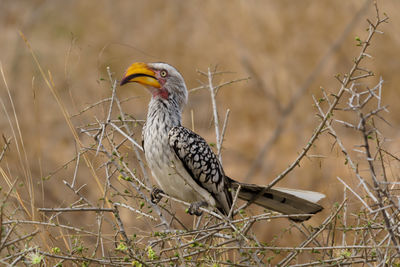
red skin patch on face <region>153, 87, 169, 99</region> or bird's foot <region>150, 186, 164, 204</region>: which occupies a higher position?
red skin patch on face <region>153, 87, 169, 99</region>

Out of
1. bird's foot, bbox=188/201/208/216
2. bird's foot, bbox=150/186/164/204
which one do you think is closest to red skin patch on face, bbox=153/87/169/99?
bird's foot, bbox=150/186/164/204

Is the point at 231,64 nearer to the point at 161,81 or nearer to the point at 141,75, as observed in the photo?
the point at 161,81

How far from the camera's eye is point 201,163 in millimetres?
3189

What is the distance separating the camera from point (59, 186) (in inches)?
244

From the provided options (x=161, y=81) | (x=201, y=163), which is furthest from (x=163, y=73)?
(x=201, y=163)

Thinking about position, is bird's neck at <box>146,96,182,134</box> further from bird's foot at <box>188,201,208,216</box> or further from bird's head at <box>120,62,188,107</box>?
bird's foot at <box>188,201,208,216</box>

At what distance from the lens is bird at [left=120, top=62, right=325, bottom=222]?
3.09m

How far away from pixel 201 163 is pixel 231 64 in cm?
423

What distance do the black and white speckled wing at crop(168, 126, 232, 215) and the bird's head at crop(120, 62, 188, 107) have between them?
11.7 inches

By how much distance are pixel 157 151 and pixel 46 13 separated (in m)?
6.41

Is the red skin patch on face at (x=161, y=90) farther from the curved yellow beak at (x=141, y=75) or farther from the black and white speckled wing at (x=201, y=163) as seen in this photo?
the black and white speckled wing at (x=201, y=163)

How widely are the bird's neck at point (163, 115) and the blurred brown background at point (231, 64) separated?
2634 mm

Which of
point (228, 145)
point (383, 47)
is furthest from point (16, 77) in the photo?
point (383, 47)

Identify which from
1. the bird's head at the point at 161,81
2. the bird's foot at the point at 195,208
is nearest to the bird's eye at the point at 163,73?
the bird's head at the point at 161,81
